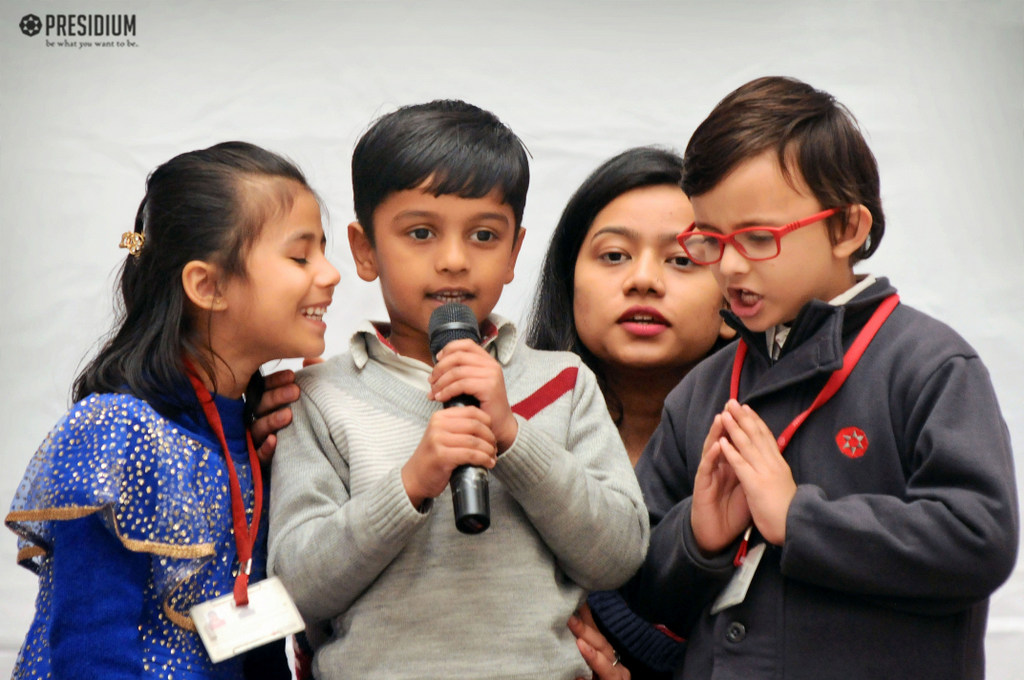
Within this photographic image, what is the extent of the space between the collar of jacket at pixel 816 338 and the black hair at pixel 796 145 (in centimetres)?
10

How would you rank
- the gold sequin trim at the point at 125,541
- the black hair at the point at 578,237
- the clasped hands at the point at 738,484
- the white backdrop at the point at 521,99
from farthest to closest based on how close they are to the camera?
the white backdrop at the point at 521,99 → the black hair at the point at 578,237 → the gold sequin trim at the point at 125,541 → the clasped hands at the point at 738,484

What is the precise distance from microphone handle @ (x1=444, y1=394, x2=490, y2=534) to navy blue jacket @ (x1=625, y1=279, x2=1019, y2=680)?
384mm

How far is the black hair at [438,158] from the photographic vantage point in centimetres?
169

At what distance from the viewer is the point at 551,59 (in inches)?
119

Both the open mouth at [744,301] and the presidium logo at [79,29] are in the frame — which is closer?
the open mouth at [744,301]

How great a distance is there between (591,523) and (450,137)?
2.15 feet

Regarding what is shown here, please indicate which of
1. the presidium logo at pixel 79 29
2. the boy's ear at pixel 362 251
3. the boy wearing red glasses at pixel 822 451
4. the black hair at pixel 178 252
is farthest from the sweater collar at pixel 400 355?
the presidium logo at pixel 79 29

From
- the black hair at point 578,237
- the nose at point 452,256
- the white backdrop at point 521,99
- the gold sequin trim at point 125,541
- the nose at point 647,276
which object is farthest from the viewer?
the white backdrop at point 521,99

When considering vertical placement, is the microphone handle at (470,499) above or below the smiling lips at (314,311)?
below

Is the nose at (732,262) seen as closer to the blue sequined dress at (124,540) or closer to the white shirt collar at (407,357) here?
the white shirt collar at (407,357)

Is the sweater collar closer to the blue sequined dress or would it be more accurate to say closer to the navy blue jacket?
the blue sequined dress

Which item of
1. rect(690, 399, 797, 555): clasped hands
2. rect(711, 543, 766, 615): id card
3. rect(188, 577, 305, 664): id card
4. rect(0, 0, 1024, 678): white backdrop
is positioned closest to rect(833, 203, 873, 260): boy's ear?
rect(690, 399, 797, 555): clasped hands

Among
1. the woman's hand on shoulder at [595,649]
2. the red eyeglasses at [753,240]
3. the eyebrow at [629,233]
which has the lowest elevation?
the woman's hand on shoulder at [595,649]

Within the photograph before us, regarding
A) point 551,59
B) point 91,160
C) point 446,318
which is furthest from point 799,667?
point 91,160
